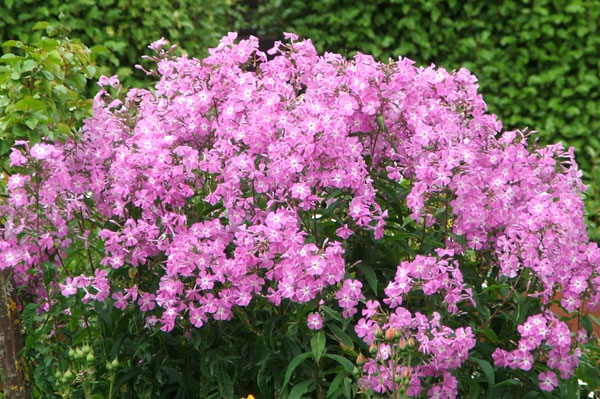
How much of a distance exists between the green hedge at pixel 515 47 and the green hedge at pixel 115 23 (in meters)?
1.13

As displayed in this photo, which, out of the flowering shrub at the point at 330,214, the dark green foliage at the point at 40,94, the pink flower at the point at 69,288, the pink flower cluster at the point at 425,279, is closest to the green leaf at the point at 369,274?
the flowering shrub at the point at 330,214

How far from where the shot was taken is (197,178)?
3111 mm

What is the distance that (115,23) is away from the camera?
641 cm

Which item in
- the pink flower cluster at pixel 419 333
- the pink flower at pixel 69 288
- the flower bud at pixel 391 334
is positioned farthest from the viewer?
the pink flower at pixel 69 288

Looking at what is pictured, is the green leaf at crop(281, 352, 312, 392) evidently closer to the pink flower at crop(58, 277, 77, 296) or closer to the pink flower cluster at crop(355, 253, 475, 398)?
the pink flower cluster at crop(355, 253, 475, 398)

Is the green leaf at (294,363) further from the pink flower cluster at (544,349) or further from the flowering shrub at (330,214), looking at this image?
the pink flower cluster at (544,349)

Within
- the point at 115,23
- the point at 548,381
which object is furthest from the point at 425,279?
the point at 115,23

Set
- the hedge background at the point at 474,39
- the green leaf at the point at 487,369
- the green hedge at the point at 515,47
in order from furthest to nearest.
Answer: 1. the green hedge at the point at 515,47
2. the hedge background at the point at 474,39
3. the green leaf at the point at 487,369

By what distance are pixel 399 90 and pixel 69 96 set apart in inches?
45.0

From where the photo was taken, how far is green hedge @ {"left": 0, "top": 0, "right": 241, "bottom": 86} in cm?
611

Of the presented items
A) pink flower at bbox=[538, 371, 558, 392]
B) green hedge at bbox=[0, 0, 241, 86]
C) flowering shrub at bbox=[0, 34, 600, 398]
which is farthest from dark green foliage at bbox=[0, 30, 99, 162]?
green hedge at bbox=[0, 0, 241, 86]

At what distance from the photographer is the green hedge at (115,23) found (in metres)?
6.11

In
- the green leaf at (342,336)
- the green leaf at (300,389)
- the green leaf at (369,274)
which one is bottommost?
the green leaf at (300,389)

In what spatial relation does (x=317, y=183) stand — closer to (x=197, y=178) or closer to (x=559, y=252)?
(x=197, y=178)
